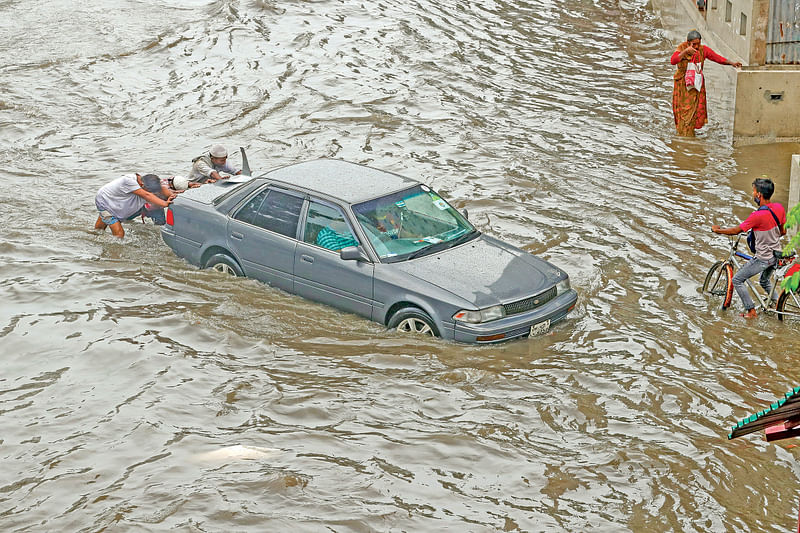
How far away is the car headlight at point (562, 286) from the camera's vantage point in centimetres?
984

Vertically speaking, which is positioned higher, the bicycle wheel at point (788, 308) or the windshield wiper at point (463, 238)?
the windshield wiper at point (463, 238)

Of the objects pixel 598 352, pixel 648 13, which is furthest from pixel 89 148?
pixel 648 13

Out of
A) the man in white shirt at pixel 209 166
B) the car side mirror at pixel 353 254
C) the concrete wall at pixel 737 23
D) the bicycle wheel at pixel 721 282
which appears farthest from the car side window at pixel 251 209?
the concrete wall at pixel 737 23

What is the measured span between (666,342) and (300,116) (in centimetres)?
1079

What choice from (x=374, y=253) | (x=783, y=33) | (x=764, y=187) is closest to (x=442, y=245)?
(x=374, y=253)

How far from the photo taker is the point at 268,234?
34.3ft

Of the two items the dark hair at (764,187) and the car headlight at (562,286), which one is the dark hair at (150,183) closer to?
the car headlight at (562,286)

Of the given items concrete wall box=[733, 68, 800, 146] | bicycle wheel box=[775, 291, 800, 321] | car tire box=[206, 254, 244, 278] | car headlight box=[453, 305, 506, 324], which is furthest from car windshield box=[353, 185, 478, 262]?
concrete wall box=[733, 68, 800, 146]

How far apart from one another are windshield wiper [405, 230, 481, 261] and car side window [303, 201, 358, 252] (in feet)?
1.96

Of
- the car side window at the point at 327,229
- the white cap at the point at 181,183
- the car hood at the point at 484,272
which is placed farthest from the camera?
the white cap at the point at 181,183

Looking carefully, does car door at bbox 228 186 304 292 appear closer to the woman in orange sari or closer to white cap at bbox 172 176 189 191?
white cap at bbox 172 176 189 191

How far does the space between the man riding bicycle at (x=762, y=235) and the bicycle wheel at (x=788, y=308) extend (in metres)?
0.27

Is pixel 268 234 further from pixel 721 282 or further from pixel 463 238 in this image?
pixel 721 282

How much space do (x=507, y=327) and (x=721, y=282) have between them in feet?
9.83
